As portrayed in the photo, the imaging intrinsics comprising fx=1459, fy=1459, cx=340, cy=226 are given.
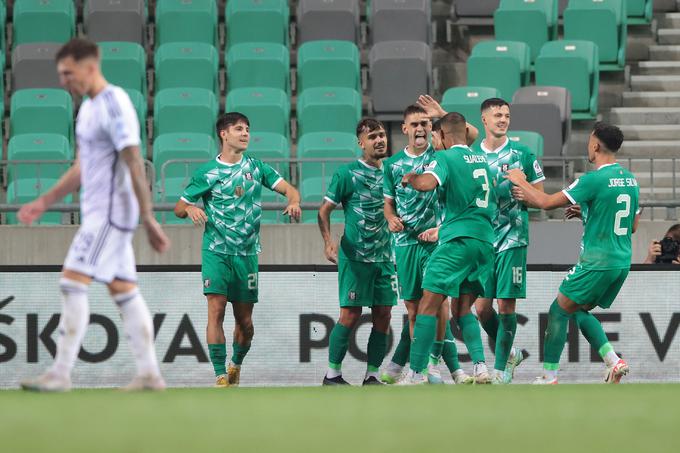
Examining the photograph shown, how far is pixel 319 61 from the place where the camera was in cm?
1767

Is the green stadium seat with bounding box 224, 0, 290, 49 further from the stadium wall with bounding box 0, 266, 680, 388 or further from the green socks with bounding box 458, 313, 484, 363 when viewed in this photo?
the green socks with bounding box 458, 313, 484, 363

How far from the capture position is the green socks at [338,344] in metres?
11.9

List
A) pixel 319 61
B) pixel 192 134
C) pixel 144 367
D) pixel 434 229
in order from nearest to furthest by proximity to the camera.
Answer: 1. pixel 144 367
2. pixel 434 229
3. pixel 192 134
4. pixel 319 61

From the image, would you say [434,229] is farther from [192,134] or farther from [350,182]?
[192,134]

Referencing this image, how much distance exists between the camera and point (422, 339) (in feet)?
34.2

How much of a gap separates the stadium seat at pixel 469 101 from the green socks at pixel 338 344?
4.45m

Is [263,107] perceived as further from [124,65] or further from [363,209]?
[363,209]

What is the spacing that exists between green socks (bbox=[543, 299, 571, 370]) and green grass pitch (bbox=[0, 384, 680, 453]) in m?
2.37

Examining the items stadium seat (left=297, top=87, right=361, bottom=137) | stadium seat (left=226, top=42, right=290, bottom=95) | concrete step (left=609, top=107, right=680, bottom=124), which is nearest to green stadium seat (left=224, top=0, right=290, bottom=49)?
stadium seat (left=226, top=42, right=290, bottom=95)

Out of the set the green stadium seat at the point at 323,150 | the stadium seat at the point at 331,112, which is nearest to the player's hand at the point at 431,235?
the green stadium seat at the point at 323,150

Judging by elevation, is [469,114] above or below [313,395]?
above

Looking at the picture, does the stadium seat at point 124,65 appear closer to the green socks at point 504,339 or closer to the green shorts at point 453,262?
the green socks at point 504,339

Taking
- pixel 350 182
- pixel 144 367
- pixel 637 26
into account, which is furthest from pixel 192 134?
pixel 144 367

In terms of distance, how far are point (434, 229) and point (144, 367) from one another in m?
3.97
